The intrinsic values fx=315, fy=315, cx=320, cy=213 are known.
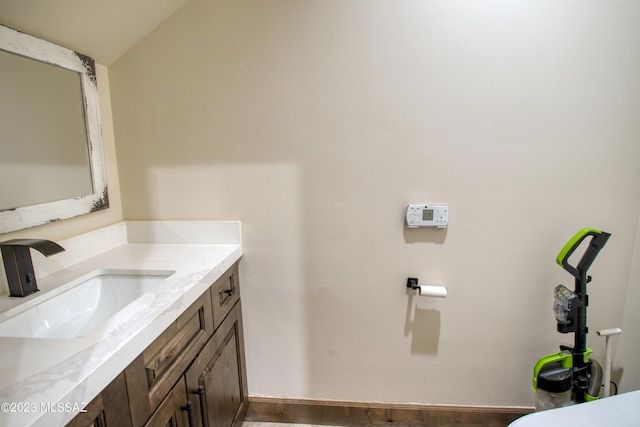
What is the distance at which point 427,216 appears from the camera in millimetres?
1358

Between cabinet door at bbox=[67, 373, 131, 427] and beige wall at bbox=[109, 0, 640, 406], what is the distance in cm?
81

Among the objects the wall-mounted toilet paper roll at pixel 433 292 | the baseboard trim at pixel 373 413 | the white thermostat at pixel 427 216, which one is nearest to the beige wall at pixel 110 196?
the baseboard trim at pixel 373 413

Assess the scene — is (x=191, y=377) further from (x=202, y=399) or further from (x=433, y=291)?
(x=433, y=291)

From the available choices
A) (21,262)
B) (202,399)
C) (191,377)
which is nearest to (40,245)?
(21,262)

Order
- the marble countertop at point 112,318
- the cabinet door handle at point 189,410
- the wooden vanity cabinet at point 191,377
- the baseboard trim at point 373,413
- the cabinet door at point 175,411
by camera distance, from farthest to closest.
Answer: the baseboard trim at point 373,413, the cabinet door handle at point 189,410, the cabinet door at point 175,411, the wooden vanity cabinet at point 191,377, the marble countertop at point 112,318

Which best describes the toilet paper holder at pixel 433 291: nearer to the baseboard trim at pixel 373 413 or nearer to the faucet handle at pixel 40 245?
the baseboard trim at pixel 373 413

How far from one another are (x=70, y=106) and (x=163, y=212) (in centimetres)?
54

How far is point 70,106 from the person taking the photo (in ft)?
4.00

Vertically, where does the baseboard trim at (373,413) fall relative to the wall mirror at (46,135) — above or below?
below

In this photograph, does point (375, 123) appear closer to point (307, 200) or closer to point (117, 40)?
point (307, 200)

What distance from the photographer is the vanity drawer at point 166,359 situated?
30.2 inches

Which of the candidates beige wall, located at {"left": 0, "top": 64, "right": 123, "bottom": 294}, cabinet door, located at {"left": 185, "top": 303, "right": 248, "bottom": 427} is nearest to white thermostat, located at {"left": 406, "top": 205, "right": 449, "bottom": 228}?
cabinet door, located at {"left": 185, "top": 303, "right": 248, "bottom": 427}

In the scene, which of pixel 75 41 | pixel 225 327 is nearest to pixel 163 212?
pixel 225 327

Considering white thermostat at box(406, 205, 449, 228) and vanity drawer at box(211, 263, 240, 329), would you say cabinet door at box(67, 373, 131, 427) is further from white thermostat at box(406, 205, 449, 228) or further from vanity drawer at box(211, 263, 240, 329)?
white thermostat at box(406, 205, 449, 228)
